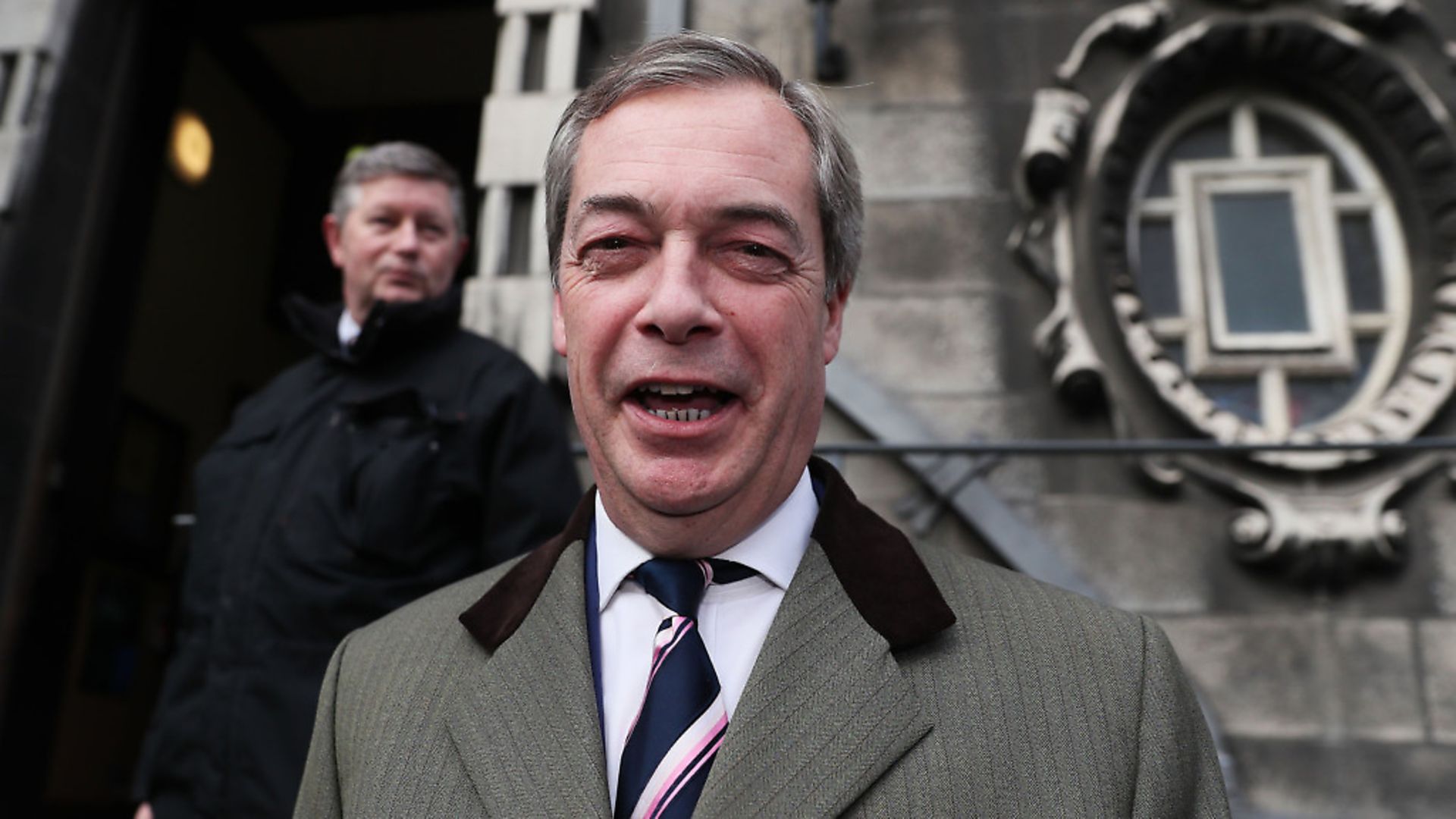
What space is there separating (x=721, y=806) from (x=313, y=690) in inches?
56.7

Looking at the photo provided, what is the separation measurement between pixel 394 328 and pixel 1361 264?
4028 millimetres

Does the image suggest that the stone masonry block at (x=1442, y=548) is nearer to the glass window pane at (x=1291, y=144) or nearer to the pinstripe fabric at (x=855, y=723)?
the glass window pane at (x=1291, y=144)

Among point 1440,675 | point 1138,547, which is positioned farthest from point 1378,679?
point 1138,547

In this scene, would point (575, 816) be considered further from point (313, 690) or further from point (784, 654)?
point (313, 690)

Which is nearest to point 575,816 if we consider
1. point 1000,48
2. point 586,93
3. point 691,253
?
point 691,253

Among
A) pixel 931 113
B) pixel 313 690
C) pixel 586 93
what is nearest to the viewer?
pixel 586 93

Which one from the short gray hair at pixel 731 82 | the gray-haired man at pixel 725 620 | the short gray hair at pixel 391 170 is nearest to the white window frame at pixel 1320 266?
the short gray hair at pixel 391 170

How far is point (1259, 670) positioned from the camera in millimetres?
4047

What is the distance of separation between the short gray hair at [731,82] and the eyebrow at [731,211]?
0.38 ft

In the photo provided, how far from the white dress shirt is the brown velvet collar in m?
0.05

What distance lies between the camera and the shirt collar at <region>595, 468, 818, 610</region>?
1.51 metres

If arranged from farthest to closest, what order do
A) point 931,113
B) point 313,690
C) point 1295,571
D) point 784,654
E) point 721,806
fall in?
point 931,113 < point 1295,571 < point 313,690 < point 784,654 < point 721,806

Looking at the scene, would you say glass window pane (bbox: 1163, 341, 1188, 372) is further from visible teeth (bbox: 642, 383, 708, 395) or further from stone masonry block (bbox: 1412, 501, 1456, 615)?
visible teeth (bbox: 642, 383, 708, 395)

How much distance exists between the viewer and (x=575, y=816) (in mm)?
1312
